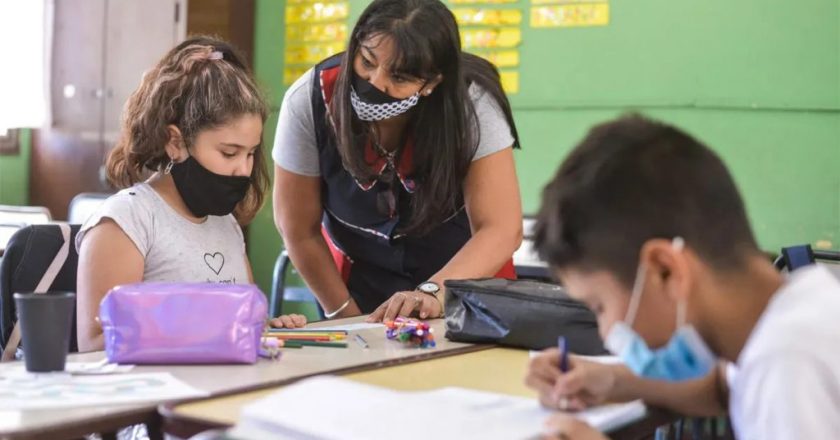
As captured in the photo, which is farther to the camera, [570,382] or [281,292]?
[281,292]

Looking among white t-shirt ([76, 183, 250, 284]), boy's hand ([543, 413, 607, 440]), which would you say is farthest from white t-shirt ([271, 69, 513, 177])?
boy's hand ([543, 413, 607, 440])

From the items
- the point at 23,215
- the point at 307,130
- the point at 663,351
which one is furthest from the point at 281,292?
the point at 663,351

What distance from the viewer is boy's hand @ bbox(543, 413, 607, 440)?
3.71 feet

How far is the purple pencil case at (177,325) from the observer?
1569 mm

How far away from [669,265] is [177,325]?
763mm

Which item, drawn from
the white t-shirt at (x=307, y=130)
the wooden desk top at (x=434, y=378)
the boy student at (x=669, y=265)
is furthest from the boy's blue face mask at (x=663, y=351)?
the white t-shirt at (x=307, y=130)

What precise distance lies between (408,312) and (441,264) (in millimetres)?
368

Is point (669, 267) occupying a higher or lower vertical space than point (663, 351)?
higher

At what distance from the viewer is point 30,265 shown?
211cm

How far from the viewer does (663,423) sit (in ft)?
4.63

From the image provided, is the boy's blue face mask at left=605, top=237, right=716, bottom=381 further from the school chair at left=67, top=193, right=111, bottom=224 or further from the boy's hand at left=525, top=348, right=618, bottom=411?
the school chair at left=67, top=193, right=111, bottom=224

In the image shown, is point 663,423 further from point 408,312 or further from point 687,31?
point 687,31

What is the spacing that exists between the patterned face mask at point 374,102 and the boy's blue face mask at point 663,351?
105 cm

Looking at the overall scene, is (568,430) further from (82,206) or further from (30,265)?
(82,206)
